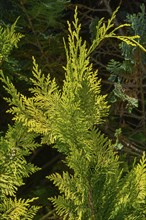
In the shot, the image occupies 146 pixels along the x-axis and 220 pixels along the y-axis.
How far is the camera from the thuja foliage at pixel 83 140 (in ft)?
4.19

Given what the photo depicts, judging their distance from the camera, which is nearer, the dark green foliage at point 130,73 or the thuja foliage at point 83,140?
the thuja foliage at point 83,140

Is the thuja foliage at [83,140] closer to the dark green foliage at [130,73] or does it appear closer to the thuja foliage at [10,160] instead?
the thuja foliage at [10,160]

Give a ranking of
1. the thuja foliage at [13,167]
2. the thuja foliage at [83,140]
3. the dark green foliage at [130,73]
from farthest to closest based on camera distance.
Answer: the dark green foliage at [130,73], the thuja foliage at [13,167], the thuja foliage at [83,140]

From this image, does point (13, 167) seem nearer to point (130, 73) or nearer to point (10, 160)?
point (10, 160)

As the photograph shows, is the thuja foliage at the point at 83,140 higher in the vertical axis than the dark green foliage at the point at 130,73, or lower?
lower

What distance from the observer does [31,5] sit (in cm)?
184

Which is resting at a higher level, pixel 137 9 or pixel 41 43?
pixel 137 9

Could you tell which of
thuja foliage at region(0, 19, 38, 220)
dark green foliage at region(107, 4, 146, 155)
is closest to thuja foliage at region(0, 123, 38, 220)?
thuja foliage at region(0, 19, 38, 220)

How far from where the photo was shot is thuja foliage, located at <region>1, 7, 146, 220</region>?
4.19 feet

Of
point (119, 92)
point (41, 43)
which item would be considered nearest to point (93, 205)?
point (119, 92)

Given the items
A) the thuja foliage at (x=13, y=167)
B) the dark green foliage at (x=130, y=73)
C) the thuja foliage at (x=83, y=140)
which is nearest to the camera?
the thuja foliage at (x=83, y=140)

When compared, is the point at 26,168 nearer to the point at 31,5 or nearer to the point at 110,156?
the point at 110,156

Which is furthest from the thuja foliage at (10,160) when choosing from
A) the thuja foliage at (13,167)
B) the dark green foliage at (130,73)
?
the dark green foliage at (130,73)

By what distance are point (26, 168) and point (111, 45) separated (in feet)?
3.21
